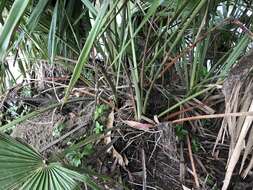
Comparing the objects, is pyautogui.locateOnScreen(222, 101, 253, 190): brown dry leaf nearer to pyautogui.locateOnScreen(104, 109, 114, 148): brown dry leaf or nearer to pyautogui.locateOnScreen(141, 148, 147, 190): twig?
pyautogui.locateOnScreen(141, 148, 147, 190): twig

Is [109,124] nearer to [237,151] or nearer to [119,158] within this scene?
[119,158]

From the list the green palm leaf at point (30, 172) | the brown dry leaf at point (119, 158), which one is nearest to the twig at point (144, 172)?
the brown dry leaf at point (119, 158)

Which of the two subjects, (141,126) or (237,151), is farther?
(141,126)

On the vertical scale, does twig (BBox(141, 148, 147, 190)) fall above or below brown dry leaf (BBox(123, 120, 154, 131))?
below

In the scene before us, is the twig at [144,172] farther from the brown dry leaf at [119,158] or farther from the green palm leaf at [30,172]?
the green palm leaf at [30,172]

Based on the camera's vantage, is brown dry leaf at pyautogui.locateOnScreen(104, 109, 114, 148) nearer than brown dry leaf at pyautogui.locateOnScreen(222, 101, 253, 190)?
No

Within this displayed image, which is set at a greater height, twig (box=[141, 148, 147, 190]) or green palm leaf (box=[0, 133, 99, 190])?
green palm leaf (box=[0, 133, 99, 190])

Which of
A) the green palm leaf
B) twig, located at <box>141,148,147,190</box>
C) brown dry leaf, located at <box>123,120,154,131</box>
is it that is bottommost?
twig, located at <box>141,148,147,190</box>

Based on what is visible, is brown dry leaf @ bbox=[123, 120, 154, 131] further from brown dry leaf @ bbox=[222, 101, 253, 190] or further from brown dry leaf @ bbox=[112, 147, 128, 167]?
brown dry leaf @ bbox=[222, 101, 253, 190]

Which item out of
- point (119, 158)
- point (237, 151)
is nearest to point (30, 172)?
point (119, 158)

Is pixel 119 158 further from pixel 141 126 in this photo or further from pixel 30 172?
pixel 30 172

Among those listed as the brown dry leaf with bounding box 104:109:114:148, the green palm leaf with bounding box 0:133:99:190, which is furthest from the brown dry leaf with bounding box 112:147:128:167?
the green palm leaf with bounding box 0:133:99:190

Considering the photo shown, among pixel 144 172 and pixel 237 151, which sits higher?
pixel 237 151

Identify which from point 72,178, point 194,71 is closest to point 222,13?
point 194,71
